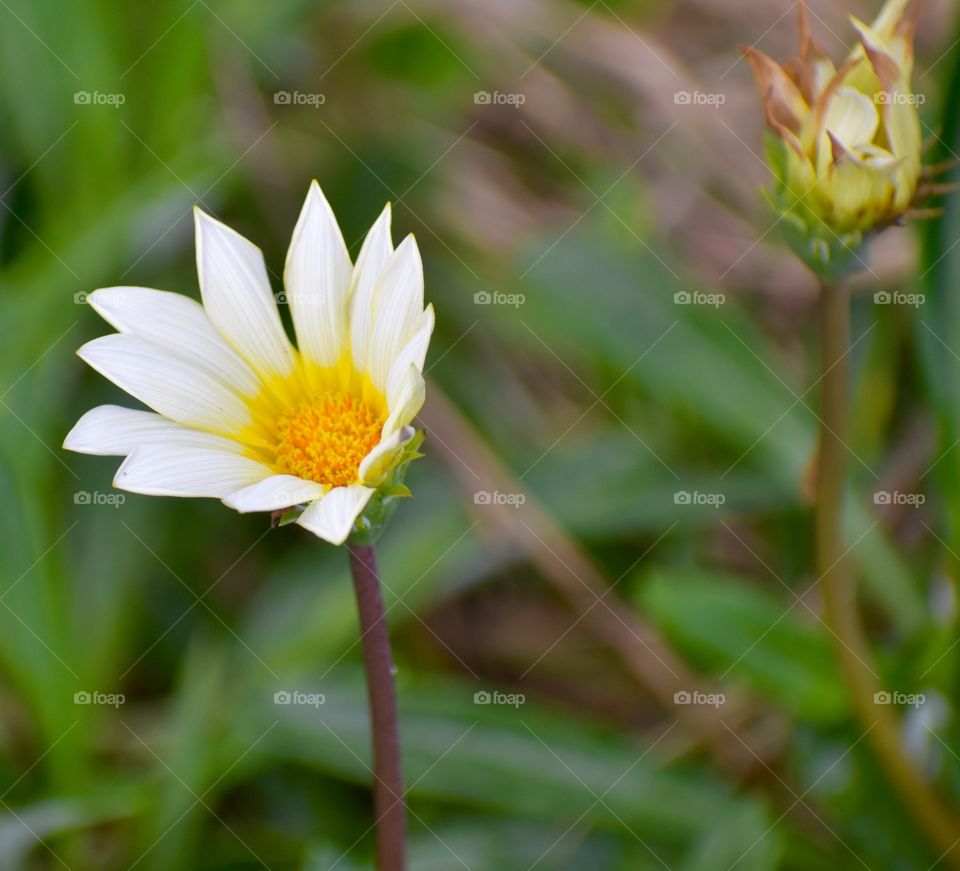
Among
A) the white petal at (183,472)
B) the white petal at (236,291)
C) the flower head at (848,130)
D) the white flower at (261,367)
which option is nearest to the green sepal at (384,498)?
the white flower at (261,367)

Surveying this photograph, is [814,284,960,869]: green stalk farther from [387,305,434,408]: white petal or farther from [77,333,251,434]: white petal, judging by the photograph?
[77,333,251,434]: white petal

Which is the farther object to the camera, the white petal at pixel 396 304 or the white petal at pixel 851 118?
the white petal at pixel 851 118

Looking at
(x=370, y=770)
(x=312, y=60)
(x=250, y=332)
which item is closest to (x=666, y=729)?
(x=370, y=770)

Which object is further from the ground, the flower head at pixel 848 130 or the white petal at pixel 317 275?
the flower head at pixel 848 130

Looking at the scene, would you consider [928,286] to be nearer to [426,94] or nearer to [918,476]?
[918,476]

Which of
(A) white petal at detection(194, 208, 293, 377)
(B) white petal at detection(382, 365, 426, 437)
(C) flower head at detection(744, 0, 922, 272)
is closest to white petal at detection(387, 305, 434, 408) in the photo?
(B) white petal at detection(382, 365, 426, 437)

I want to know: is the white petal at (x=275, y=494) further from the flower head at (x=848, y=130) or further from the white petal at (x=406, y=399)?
the flower head at (x=848, y=130)

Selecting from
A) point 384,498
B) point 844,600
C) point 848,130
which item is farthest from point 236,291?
point 844,600
